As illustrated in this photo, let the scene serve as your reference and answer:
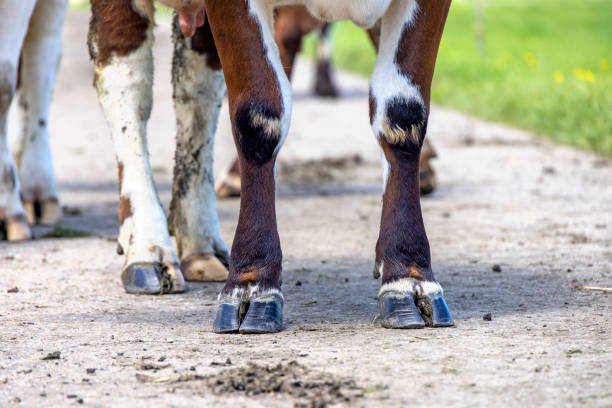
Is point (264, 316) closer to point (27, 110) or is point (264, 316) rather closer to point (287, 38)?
point (27, 110)

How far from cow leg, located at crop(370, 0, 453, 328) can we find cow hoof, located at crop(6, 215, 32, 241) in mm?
2328

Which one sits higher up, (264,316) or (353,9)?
(353,9)

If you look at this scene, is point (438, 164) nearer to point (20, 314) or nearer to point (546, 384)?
point (20, 314)

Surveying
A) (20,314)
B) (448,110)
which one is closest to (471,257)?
(20,314)

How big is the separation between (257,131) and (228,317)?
628mm

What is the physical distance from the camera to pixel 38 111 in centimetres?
600

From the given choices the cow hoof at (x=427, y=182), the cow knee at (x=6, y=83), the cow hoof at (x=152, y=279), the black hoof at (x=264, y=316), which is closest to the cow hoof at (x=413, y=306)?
the black hoof at (x=264, y=316)

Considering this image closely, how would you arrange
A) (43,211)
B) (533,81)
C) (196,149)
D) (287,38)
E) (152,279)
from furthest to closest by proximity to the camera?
(533,81)
(287,38)
(43,211)
(196,149)
(152,279)

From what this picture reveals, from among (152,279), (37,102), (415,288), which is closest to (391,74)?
(415,288)

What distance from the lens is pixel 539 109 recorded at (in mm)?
10055

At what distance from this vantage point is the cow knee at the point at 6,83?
5.28 meters

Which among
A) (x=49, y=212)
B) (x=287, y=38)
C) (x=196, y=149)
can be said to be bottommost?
(x=49, y=212)

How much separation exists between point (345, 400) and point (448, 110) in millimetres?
9949

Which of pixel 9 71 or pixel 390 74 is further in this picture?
pixel 9 71
